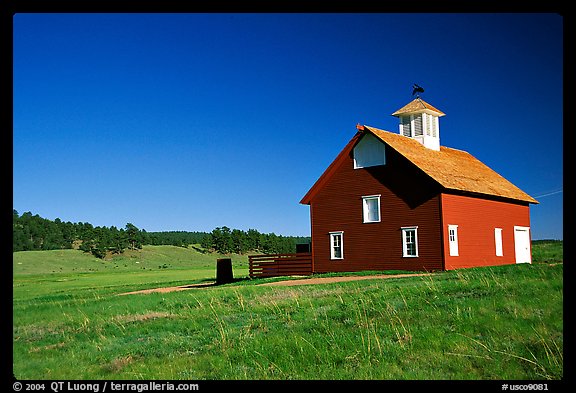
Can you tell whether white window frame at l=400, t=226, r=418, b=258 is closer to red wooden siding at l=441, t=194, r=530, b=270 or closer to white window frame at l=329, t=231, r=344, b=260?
red wooden siding at l=441, t=194, r=530, b=270

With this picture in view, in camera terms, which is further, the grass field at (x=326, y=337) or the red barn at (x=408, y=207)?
the red barn at (x=408, y=207)

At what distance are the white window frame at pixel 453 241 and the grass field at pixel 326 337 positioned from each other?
41.4 feet

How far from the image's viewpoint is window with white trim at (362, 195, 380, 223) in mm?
29219

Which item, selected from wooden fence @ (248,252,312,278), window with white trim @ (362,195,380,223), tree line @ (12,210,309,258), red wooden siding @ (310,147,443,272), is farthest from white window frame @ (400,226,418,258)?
tree line @ (12,210,309,258)

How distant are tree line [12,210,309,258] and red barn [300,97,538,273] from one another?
30899mm

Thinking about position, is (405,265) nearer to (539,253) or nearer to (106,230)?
(539,253)

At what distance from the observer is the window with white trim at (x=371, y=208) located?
29.2 metres

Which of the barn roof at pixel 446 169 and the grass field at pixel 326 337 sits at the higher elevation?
the barn roof at pixel 446 169

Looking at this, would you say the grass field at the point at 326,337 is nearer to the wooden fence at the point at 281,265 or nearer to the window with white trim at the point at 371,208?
the window with white trim at the point at 371,208

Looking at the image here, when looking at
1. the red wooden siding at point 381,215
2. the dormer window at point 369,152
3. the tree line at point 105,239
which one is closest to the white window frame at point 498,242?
the red wooden siding at point 381,215

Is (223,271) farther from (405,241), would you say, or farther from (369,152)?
(369,152)

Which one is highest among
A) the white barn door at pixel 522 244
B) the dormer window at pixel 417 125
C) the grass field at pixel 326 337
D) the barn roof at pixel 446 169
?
the dormer window at pixel 417 125

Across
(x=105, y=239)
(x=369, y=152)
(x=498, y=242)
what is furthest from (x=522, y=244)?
(x=105, y=239)
